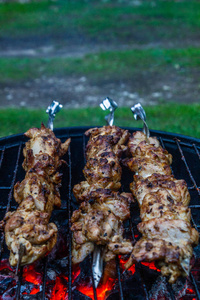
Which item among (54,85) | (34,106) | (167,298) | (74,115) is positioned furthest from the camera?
(54,85)

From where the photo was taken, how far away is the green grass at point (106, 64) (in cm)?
888

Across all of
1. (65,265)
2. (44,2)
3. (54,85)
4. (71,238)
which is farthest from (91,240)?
(44,2)

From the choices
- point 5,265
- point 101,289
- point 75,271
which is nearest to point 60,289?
point 75,271

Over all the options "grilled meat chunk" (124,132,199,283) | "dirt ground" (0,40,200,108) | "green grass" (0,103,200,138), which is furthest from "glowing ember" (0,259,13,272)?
"dirt ground" (0,40,200,108)

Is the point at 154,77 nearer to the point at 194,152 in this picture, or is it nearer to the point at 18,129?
the point at 18,129

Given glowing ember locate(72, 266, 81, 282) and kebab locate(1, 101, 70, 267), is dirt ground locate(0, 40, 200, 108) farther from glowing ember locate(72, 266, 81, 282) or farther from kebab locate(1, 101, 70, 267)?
glowing ember locate(72, 266, 81, 282)

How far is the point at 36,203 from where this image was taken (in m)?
2.50

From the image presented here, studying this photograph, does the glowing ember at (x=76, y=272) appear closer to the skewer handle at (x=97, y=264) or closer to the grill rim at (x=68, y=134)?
the skewer handle at (x=97, y=264)

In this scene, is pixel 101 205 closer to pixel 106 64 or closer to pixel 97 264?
pixel 97 264

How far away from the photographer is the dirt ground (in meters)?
7.70

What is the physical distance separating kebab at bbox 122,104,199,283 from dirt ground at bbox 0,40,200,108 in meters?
4.68

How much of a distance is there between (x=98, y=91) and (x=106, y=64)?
1.54 metres

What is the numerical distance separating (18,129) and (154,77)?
12.9ft

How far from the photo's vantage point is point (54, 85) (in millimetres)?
8500
